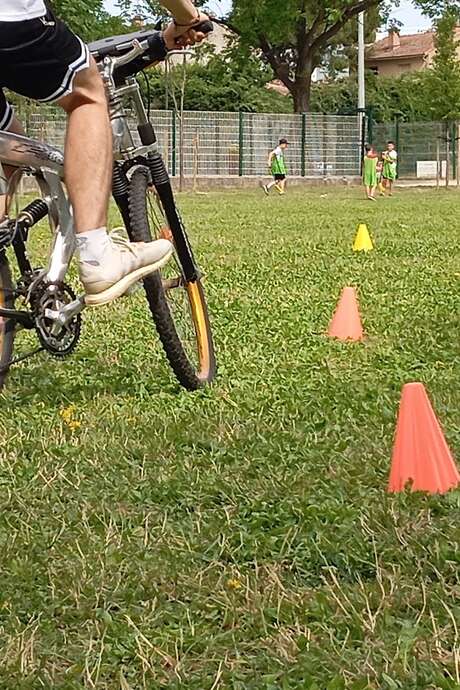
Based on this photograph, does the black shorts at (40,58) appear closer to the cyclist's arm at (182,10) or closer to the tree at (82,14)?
the cyclist's arm at (182,10)

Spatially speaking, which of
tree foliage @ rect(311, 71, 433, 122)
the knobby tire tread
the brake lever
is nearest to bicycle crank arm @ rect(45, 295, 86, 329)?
the knobby tire tread

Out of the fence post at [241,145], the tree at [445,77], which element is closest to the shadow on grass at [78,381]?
the fence post at [241,145]

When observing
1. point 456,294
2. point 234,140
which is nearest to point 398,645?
point 456,294

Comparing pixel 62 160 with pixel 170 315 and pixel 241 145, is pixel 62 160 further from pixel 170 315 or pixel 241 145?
pixel 241 145

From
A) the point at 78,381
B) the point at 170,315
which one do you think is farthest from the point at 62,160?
the point at 78,381

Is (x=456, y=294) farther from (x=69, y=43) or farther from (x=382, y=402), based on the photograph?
(x=69, y=43)

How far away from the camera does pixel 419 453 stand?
323 cm

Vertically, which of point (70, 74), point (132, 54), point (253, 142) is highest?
point (253, 142)

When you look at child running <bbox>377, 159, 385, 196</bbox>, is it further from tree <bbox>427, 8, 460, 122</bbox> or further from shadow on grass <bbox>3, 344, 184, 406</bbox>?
shadow on grass <bbox>3, 344, 184, 406</bbox>

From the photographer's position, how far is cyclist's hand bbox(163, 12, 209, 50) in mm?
4160

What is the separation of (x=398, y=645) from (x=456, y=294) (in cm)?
547

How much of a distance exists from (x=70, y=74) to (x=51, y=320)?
90cm

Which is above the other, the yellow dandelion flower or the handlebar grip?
the handlebar grip

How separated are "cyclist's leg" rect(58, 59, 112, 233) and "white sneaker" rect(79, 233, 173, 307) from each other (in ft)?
0.39
